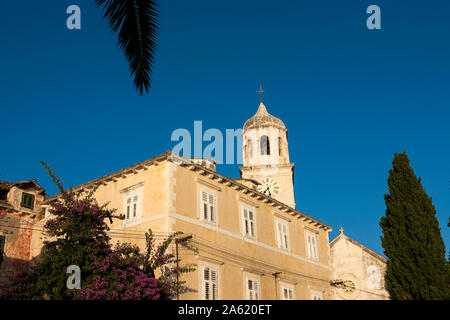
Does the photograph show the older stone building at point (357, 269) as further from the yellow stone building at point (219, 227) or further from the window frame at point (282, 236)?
the window frame at point (282, 236)

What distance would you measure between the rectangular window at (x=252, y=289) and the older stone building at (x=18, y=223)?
11655 mm

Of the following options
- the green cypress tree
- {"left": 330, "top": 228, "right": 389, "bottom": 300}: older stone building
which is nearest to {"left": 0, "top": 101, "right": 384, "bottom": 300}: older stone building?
the green cypress tree

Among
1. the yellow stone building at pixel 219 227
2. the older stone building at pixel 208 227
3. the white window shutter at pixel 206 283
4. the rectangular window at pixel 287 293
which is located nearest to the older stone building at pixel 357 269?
the older stone building at pixel 208 227

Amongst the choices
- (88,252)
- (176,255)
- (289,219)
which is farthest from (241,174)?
(88,252)

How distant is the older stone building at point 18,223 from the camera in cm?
2583

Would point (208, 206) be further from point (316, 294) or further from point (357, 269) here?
point (357, 269)

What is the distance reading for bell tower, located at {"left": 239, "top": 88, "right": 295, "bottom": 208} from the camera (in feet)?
154

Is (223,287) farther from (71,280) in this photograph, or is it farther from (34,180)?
(34,180)

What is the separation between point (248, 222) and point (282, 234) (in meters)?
3.41

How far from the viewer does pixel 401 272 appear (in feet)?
101

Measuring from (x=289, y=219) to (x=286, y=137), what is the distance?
21.5m

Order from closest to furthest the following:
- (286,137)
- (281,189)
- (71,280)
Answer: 1. (71,280)
2. (281,189)
3. (286,137)

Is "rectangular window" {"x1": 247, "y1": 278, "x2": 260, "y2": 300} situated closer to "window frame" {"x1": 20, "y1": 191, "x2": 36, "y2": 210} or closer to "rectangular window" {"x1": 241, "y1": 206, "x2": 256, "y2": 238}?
"rectangular window" {"x1": 241, "y1": 206, "x2": 256, "y2": 238}

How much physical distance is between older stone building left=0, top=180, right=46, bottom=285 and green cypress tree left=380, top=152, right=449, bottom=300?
21.1m
